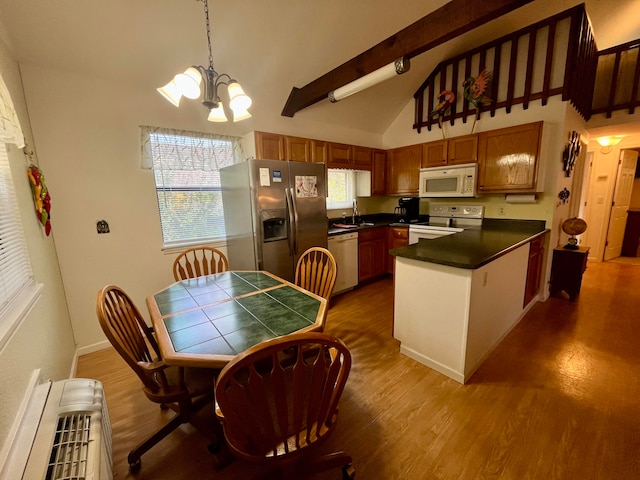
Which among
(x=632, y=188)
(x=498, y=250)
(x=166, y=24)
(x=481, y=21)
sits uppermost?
(x=166, y=24)

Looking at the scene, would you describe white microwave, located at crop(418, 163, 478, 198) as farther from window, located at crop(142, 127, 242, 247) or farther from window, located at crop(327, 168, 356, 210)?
window, located at crop(142, 127, 242, 247)

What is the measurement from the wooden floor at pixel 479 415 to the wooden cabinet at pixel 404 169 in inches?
93.2

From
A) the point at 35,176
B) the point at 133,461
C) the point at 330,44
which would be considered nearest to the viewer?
the point at 133,461

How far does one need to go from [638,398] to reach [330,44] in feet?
12.1

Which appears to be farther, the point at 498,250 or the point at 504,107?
the point at 504,107

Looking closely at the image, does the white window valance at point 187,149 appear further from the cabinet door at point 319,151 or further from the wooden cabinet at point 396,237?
the wooden cabinet at point 396,237

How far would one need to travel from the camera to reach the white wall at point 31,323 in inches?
38.5

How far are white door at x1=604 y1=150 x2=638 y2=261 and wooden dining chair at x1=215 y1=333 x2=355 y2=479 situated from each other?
6365 mm

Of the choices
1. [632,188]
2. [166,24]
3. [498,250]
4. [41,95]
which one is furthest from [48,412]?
[632,188]

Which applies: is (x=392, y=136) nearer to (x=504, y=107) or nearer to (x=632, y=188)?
(x=504, y=107)

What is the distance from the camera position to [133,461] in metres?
1.32

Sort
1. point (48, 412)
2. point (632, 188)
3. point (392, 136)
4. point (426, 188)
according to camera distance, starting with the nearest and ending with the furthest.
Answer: point (48, 412) < point (426, 188) < point (392, 136) < point (632, 188)

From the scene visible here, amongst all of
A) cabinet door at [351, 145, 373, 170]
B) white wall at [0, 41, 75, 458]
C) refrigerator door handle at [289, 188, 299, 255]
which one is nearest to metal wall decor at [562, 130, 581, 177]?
cabinet door at [351, 145, 373, 170]

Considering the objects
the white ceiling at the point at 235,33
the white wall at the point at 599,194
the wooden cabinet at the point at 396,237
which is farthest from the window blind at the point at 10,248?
the white wall at the point at 599,194
